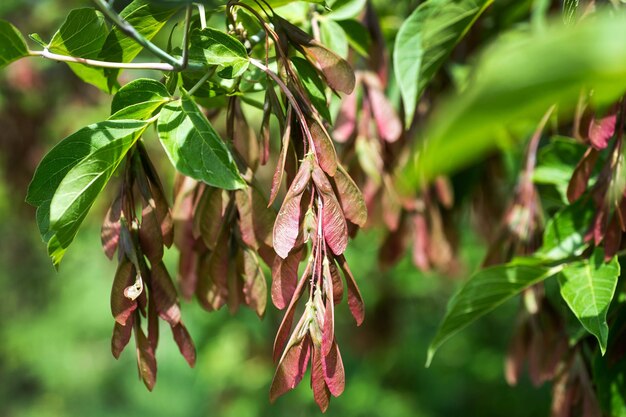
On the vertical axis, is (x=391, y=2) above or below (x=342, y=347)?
above

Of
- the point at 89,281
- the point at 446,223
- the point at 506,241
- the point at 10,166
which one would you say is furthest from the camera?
the point at 89,281

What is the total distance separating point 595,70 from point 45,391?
5.71 meters

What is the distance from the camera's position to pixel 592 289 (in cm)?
77

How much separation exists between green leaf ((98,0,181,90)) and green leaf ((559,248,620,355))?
52cm

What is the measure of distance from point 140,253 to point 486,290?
0.41m

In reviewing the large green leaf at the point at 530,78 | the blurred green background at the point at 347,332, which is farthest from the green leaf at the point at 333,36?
the blurred green background at the point at 347,332

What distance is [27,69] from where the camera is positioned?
7.88 ft

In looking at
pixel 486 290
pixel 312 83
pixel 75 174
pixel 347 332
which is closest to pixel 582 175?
pixel 486 290

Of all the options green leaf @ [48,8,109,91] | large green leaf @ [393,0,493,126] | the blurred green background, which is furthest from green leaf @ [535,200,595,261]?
the blurred green background

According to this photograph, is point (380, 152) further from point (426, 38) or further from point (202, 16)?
point (202, 16)

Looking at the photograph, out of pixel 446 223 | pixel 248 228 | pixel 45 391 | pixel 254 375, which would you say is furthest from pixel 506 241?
pixel 45 391

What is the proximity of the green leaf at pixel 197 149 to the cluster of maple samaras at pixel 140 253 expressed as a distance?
0.08 meters

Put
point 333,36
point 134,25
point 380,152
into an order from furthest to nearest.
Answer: point 380,152 → point 333,36 → point 134,25

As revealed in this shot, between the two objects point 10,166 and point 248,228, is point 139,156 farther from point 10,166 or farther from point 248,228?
point 10,166
